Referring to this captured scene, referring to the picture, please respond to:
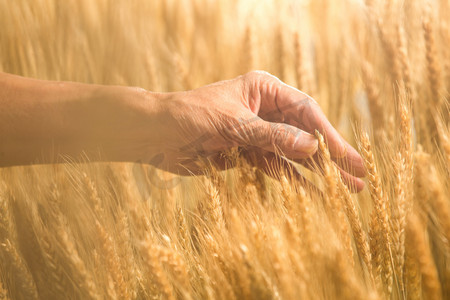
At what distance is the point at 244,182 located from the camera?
69 centimetres

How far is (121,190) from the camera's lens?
0.72 m

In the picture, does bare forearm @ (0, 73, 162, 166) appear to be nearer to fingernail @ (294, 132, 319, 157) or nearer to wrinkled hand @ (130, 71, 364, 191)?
A: wrinkled hand @ (130, 71, 364, 191)

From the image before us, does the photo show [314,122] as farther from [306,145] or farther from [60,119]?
[60,119]

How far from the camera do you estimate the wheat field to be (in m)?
0.52

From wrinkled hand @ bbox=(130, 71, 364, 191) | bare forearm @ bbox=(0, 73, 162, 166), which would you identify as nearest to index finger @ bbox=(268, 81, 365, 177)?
wrinkled hand @ bbox=(130, 71, 364, 191)

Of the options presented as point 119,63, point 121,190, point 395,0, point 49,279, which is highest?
point 395,0

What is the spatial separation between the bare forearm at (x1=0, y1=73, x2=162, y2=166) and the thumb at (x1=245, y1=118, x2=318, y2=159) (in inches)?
9.7

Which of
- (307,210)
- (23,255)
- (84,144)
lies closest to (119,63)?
(84,144)

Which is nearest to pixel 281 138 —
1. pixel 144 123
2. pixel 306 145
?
pixel 306 145

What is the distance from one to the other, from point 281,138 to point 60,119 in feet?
1.54

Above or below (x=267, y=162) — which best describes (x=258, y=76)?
above

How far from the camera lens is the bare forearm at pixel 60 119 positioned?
0.77 metres

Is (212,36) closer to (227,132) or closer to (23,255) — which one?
(227,132)

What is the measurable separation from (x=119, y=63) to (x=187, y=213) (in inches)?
17.2
